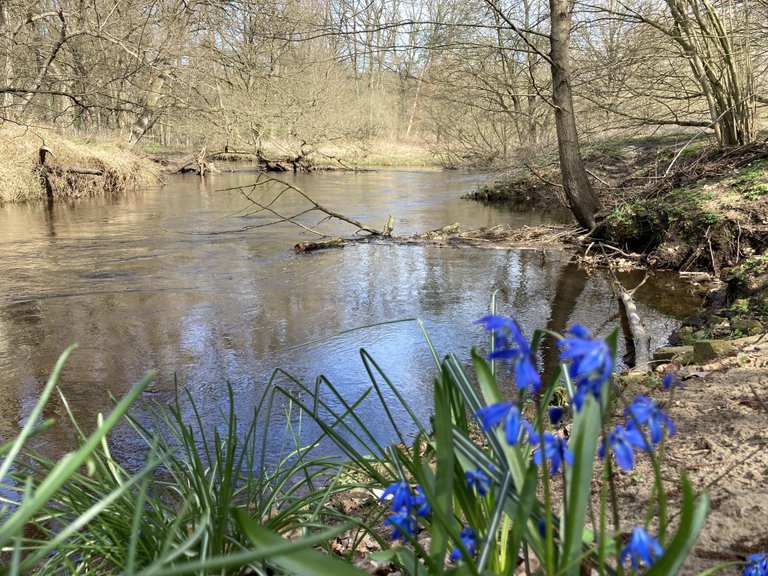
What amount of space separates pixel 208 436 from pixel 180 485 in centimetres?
214

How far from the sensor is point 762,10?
9.52 metres

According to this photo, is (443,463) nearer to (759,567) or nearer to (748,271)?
(759,567)

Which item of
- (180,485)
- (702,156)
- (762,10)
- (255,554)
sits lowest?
(180,485)

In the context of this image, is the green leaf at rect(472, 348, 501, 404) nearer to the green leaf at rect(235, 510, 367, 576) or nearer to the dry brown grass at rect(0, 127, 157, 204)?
the green leaf at rect(235, 510, 367, 576)

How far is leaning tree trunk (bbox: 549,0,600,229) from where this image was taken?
9.67 m

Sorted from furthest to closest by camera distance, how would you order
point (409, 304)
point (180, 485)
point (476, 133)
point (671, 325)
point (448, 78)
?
1. point (476, 133)
2. point (448, 78)
3. point (409, 304)
4. point (671, 325)
5. point (180, 485)

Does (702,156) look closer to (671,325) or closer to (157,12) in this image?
(671,325)

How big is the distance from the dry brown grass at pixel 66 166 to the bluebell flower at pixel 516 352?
1673cm

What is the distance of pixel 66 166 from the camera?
19.2 metres

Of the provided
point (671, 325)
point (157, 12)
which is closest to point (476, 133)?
point (157, 12)

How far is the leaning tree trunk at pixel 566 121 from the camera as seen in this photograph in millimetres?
9672

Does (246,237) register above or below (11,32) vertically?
below

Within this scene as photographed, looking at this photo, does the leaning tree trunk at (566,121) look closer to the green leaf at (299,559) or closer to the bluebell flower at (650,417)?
the bluebell flower at (650,417)

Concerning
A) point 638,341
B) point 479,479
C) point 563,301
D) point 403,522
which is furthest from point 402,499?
point 563,301
